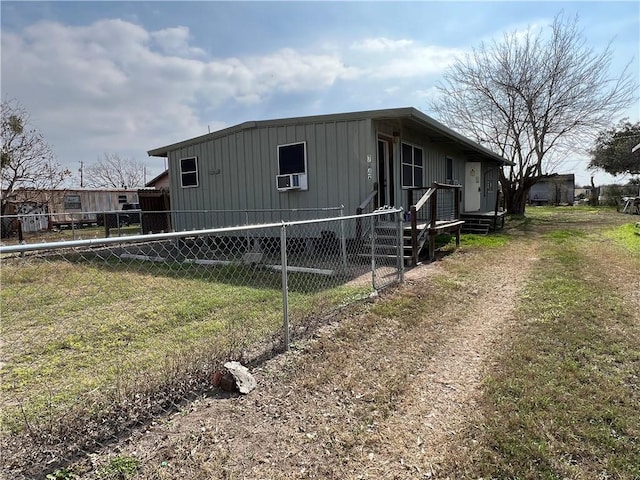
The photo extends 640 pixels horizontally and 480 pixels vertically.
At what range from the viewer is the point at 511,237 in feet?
38.8

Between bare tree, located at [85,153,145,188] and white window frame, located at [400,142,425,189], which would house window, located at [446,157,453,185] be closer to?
white window frame, located at [400,142,425,189]

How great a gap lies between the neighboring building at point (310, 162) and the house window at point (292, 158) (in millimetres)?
23

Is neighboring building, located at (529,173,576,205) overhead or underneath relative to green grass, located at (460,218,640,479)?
overhead

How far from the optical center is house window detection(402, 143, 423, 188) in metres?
9.88

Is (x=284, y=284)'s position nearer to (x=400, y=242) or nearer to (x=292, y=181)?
(x=400, y=242)

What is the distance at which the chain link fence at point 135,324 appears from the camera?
228 cm

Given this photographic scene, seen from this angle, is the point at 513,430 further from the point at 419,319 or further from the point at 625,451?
the point at 419,319


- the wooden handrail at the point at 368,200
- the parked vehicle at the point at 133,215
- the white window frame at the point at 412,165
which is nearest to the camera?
the wooden handrail at the point at 368,200

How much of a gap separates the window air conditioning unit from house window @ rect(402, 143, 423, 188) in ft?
8.63

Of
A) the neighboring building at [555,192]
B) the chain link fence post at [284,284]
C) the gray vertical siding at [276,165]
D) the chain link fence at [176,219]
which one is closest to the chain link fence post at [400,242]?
the chain link fence at [176,219]

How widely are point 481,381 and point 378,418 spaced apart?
0.95 meters

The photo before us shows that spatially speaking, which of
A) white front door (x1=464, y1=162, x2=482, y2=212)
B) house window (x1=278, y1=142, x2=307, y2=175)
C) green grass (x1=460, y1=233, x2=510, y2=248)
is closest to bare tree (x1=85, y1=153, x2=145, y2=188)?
white front door (x1=464, y1=162, x2=482, y2=212)

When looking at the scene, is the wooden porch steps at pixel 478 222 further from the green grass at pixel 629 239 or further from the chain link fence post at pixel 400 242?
the chain link fence post at pixel 400 242

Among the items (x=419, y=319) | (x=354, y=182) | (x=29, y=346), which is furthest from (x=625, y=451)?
(x=354, y=182)
